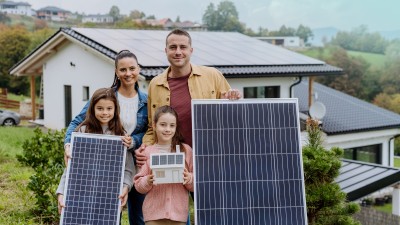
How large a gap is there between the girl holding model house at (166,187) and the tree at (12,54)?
1439 inches

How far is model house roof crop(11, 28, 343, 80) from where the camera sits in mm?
17000

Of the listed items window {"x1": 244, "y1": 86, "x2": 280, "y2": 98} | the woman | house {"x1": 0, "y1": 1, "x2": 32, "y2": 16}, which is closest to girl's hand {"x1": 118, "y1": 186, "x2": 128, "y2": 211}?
the woman

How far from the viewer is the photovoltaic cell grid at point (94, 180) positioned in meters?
4.14

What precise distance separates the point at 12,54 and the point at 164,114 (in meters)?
41.0

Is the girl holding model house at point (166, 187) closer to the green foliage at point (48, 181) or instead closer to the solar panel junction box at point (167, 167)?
the solar panel junction box at point (167, 167)

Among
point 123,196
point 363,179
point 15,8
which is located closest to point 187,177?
point 123,196

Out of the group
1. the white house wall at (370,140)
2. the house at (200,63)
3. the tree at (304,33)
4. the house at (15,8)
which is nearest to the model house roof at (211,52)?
the house at (200,63)

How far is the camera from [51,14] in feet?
254

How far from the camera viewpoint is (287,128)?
4.13 meters

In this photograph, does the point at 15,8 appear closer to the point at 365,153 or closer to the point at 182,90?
the point at 365,153

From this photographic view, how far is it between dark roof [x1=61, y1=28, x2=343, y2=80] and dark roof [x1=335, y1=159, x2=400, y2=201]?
15.7ft

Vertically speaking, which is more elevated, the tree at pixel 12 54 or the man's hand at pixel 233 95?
the tree at pixel 12 54

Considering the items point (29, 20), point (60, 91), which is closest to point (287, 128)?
point (60, 91)

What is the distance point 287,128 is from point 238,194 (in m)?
0.62
